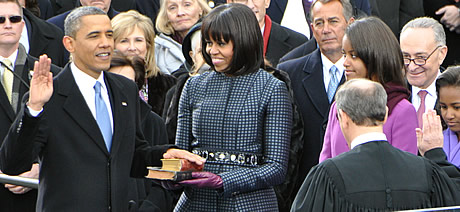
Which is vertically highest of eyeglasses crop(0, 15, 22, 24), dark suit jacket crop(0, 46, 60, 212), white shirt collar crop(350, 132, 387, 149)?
eyeglasses crop(0, 15, 22, 24)

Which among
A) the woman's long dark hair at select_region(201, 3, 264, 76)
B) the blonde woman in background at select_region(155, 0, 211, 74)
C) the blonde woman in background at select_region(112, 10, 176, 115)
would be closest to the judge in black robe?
the woman's long dark hair at select_region(201, 3, 264, 76)

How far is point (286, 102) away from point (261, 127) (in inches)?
8.9

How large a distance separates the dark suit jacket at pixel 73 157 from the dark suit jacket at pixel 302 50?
265 centimetres

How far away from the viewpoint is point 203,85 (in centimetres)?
595

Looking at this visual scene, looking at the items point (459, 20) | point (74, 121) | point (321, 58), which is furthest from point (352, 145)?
point (459, 20)

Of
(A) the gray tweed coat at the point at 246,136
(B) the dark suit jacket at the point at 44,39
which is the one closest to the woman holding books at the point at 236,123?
(A) the gray tweed coat at the point at 246,136

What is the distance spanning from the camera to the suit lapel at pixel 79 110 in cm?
563

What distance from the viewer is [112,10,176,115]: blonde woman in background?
8086mm

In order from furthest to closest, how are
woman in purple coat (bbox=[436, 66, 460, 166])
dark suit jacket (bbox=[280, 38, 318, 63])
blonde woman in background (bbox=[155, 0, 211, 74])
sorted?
1. blonde woman in background (bbox=[155, 0, 211, 74])
2. dark suit jacket (bbox=[280, 38, 318, 63])
3. woman in purple coat (bbox=[436, 66, 460, 166])

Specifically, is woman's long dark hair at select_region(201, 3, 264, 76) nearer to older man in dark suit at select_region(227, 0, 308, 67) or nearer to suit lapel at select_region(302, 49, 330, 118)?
suit lapel at select_region(302, 49, 330, 118)

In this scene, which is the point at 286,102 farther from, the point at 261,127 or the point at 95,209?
the point at 95,209

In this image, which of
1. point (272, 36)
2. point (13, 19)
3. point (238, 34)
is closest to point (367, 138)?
point (238, 34)

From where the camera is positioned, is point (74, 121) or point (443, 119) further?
point (443, 119)

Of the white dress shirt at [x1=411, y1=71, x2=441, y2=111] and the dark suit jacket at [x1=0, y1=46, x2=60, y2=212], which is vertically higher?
the white dress shirt at [x1=411, y1=71, x2=441, y2=111]
